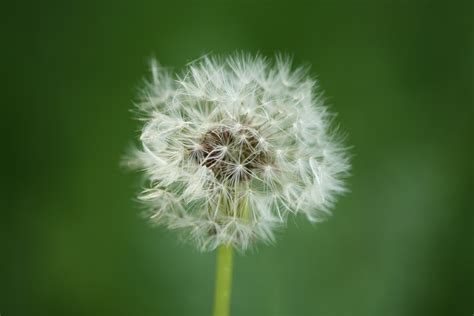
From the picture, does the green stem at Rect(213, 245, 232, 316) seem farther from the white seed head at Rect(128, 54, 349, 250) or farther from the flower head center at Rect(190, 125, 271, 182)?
the flower head center at Rect(190, 125, 271, 182)

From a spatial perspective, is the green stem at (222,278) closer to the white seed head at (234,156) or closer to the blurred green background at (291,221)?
the white seed head at (234,156)

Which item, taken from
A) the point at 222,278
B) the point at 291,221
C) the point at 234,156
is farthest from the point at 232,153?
the point at 291,221

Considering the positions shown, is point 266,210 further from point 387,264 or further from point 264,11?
point 264,11

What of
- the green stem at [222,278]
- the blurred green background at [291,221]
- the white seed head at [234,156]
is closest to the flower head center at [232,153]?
the white seed head at [234,156]

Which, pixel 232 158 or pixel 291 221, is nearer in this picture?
pixel 232 158

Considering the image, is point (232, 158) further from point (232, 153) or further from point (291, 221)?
point (291, 221)

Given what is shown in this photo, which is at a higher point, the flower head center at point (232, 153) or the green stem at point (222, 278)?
the flower head center at point (232, 153)
